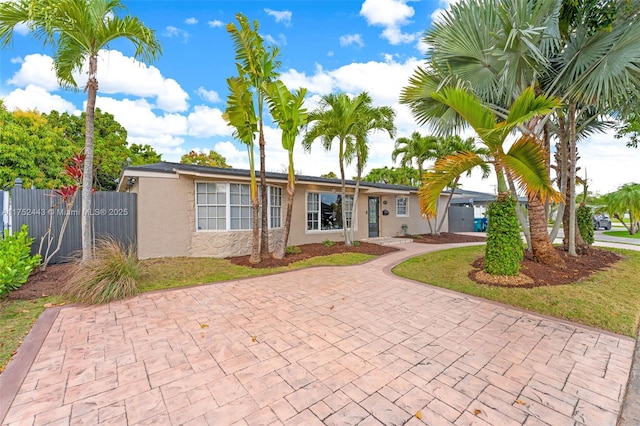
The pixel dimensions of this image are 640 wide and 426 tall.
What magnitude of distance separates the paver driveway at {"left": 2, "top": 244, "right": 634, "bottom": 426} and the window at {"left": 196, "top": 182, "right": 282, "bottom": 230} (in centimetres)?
456

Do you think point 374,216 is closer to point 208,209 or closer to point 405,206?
point 405,206

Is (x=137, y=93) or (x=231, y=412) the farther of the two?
(x=137, y=93)

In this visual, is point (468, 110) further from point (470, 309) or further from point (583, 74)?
point (470, 309)

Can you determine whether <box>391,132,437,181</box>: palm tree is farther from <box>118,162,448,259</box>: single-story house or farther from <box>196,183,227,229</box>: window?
<box>196,183,227,229</box>: window

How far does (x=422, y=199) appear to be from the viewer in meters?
5.85

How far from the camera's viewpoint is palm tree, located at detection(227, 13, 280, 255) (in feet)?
24.3

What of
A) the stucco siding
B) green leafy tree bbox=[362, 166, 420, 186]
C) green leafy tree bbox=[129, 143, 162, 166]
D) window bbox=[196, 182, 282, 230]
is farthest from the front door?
green leafy tree bbox=[129, 143, 162, 166]

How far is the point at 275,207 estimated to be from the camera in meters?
10.5

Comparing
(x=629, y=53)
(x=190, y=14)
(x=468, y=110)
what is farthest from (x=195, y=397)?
(x=190, y=14)

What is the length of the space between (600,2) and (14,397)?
10720 mm

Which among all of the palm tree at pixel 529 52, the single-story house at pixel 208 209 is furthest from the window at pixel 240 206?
the palm tree at pixel 529 52

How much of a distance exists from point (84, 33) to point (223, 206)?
211 inches

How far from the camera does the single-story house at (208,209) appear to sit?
827cm

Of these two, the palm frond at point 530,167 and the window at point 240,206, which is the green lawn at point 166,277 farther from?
the palm frond at point 530,167
